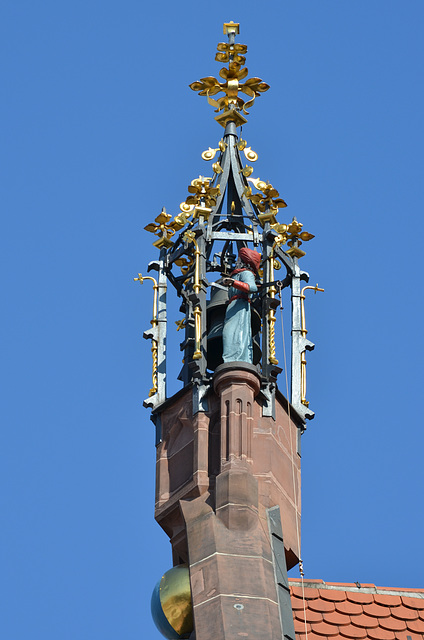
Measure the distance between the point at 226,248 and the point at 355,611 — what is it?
20.5ft

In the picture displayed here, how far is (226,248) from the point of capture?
109ft

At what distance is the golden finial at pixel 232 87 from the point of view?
3359 cm

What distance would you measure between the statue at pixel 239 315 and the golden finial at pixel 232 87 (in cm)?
293

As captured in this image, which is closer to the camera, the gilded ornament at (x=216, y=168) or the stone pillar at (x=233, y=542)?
the stone pillar at (x=233, y=542)

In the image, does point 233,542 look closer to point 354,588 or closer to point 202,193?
point 354,588

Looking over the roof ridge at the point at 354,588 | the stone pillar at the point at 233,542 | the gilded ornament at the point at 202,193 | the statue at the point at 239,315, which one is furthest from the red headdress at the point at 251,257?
the roof ridge at the point at 354,588

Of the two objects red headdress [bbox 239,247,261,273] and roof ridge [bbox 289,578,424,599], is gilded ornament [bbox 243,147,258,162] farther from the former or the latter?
roof ridge [bbox 289,578,424,599]

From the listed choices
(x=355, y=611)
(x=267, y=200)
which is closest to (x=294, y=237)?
(x=267, y=200)

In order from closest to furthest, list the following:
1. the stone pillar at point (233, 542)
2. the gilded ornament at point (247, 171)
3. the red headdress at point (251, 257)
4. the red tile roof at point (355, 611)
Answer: the stone pillar at point (233, 542) → the red tile roof at point (355, 611) → the red headdress at point (251, 257) → the gilded ornament at point (247, 171)

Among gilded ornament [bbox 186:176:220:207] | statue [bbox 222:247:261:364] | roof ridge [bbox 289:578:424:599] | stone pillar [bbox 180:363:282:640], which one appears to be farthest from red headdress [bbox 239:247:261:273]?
roof ridge [bbox 289:578:424:599]

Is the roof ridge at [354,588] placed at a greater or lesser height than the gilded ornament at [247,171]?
lesser

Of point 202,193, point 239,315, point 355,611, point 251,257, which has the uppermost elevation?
point 202,193

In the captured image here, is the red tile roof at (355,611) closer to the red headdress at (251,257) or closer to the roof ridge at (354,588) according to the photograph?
the roof ridge at (354,588)

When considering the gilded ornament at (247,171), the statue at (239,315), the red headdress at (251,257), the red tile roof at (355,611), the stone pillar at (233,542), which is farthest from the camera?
the gilded ornament at (247,171)
